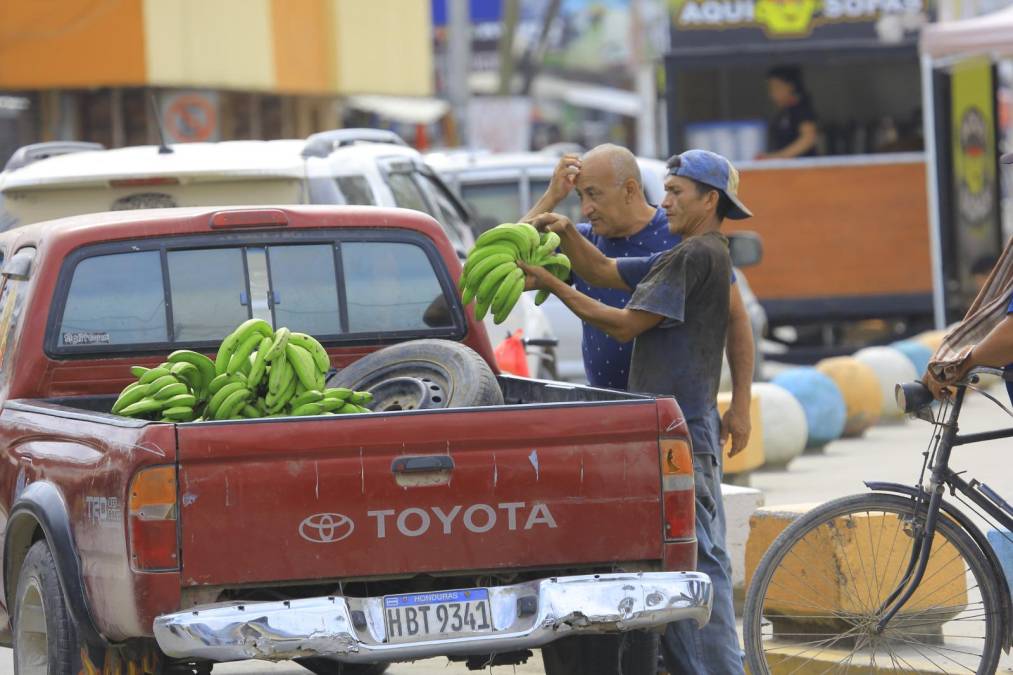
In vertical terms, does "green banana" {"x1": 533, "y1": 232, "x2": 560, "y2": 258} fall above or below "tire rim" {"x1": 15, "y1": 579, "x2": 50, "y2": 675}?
above

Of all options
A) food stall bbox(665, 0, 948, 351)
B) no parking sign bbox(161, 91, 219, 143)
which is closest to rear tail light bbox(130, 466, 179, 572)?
food stall bbox(665, 0, 948, 351)

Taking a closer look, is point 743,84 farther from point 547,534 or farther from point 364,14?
point 547,534

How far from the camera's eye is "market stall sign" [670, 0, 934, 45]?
18.4 meters

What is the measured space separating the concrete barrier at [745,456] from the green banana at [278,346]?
17.8 ft

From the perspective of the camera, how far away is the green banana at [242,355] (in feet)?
20.4

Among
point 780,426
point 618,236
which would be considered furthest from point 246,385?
point 780,426

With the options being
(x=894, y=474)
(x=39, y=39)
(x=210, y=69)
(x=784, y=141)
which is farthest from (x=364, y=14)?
(x=894, y=474)

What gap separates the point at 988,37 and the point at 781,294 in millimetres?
3840

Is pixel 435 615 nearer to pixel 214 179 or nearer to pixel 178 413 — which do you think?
pixel 178 413

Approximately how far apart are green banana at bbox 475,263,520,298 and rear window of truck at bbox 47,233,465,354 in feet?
3.48

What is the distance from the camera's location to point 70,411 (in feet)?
19.6

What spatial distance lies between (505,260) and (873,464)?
7.36 metres

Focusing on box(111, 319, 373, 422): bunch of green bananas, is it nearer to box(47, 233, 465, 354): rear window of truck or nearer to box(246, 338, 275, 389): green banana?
box(246, 338, 275, 389): green banana

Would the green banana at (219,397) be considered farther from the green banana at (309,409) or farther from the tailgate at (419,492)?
the tailgate at (419,492)
